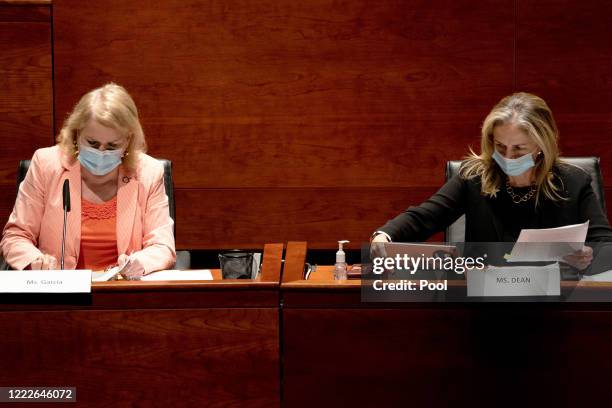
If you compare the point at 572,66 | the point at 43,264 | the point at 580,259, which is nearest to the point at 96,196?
the point at 43,264

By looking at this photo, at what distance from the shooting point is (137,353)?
67.2 inches

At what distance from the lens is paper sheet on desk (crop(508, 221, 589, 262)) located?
177cm

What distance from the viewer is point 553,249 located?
181 cm

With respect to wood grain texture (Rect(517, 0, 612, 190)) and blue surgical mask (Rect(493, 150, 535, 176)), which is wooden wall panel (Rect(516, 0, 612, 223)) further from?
blue surgical mask (Rect(493, 150, 535, 176))

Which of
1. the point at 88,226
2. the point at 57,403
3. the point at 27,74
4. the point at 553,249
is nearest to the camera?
the point at 57,403

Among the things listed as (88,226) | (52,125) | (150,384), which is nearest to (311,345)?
(150,384)

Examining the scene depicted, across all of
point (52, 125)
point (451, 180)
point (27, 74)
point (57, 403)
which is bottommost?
point (57, 403)

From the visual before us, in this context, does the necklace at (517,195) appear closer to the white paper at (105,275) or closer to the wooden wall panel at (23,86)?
the white paper at (105,275)

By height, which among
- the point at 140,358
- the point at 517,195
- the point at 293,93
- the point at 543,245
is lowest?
the point at 140,358

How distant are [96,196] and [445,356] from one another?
1.30 metres

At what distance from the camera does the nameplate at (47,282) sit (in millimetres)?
1710

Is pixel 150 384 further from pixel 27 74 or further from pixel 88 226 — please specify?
pixel 27 74

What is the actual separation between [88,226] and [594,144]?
7.11ft

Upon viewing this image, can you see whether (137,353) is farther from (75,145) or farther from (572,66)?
(572,66)
